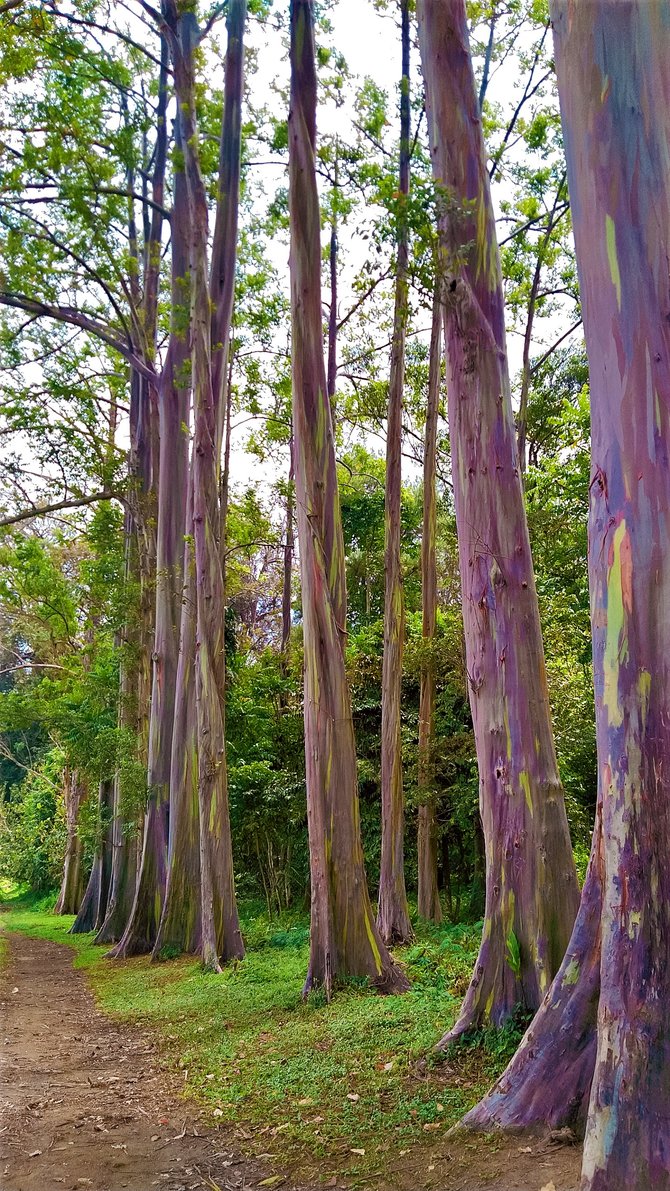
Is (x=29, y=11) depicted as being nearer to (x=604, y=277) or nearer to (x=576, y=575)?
(x=576, y=575)

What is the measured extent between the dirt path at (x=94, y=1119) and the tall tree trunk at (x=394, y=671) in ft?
13.1

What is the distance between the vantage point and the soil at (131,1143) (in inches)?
149

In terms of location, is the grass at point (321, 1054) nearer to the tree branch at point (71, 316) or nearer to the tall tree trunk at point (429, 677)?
the tall tree trunk at point (429, 677)

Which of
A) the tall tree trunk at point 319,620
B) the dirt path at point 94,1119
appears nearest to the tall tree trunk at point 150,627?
the dirt path at point 94,1119

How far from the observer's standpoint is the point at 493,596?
584cm

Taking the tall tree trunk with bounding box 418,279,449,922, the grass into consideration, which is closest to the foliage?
the tall tree trunk with bounding box 418,279,449,922

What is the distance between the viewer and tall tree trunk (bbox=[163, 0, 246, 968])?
11.7 m

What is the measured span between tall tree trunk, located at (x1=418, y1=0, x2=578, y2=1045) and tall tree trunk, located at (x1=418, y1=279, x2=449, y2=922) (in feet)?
21.1

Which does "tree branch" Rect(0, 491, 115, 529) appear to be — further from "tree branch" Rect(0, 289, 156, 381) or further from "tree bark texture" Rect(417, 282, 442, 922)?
"tree bark texture" Rect(417, 282, 442, 922)

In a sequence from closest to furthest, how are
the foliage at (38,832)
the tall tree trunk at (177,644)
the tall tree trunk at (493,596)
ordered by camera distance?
the tall tree trunk at (493,596) → the tall tree trunk at (177,644) → the foliage at (38,832)

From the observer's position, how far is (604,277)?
363cm

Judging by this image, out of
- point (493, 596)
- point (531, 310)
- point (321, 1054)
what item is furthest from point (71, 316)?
point (321, 1054)

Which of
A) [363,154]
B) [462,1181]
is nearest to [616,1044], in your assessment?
[462,1181]

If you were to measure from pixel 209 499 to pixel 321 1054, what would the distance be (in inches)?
309
